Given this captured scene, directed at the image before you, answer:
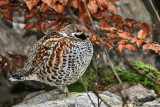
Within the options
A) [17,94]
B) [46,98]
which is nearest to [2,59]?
[17,94]

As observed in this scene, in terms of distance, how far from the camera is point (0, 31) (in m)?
6.25

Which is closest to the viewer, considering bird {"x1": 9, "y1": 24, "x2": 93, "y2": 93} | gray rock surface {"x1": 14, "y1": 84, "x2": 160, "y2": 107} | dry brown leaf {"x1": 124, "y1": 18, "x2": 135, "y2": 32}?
bird {"x1": 9, "y1": 24, "x2": 93, "y2": 93}

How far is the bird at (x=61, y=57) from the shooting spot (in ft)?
13.8

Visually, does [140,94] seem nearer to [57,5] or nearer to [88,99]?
[88,99]

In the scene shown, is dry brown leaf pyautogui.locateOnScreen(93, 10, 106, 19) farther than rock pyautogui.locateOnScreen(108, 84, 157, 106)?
Yes

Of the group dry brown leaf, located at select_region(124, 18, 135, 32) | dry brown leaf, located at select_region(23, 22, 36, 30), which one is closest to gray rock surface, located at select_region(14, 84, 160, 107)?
dry brown leaf, located at select_region(124, 18, 135, 32)

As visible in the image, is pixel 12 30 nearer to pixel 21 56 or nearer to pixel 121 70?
pixel 21 56

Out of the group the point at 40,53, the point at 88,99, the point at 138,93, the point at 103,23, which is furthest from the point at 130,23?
the point at 40,53

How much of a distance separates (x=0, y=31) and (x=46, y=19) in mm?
1146

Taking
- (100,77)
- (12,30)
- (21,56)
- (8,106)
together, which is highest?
(12,30)

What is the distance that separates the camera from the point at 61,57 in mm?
4203

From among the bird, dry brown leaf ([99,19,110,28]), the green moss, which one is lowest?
the green moss

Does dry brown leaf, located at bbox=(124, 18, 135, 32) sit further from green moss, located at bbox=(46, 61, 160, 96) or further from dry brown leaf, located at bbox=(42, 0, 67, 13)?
dry brown leaf, located at bbox=(42, 0, 67, 13)

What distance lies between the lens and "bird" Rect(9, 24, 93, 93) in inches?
165
